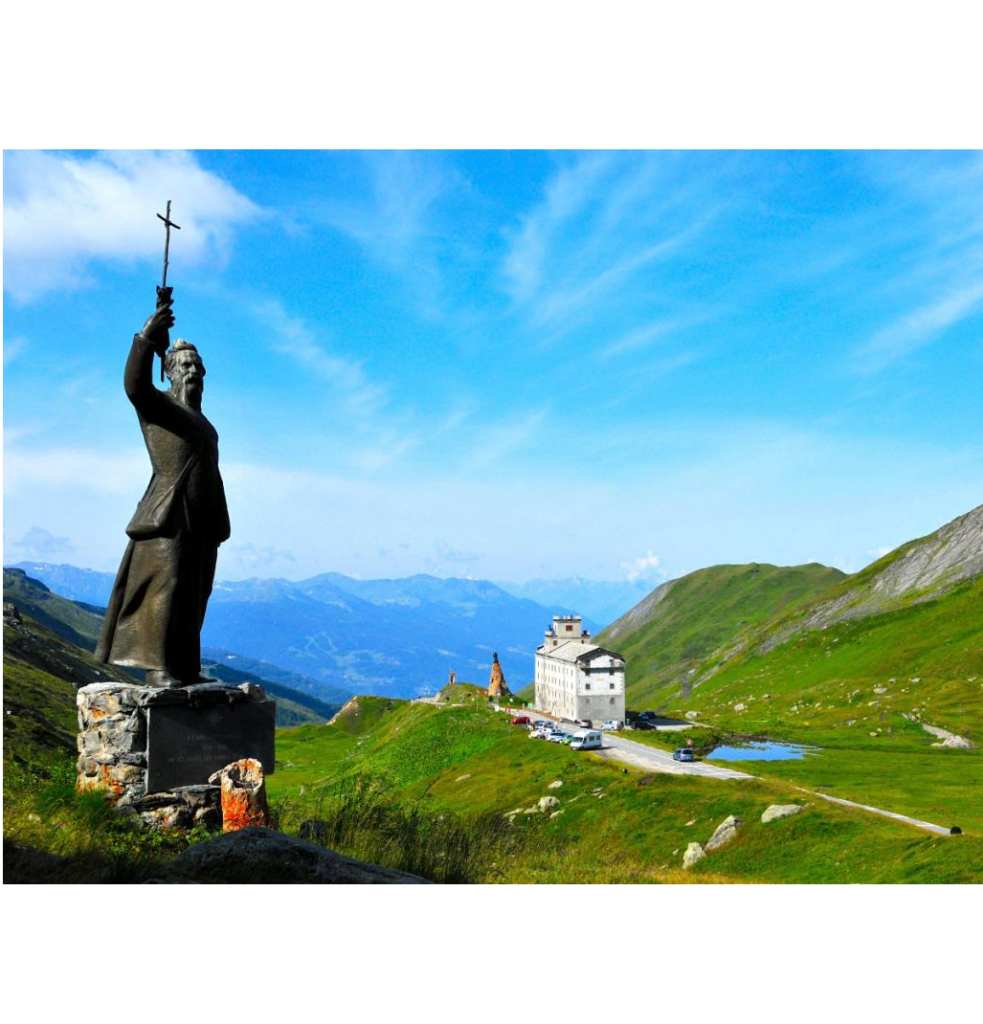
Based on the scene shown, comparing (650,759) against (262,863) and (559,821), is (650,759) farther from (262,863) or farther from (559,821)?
(262,863)

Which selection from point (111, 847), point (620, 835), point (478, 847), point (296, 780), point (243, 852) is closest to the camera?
point (243, 852)

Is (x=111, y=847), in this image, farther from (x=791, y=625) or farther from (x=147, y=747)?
(x=791, y=625)

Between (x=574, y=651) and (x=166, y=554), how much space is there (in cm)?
9696

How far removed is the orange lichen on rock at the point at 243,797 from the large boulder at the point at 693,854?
26494 mm

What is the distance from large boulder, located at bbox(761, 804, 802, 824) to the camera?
36.0 m

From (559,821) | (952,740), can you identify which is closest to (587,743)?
(559,821)

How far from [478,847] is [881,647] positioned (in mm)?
115351

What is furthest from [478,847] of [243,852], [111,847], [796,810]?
[796,810]

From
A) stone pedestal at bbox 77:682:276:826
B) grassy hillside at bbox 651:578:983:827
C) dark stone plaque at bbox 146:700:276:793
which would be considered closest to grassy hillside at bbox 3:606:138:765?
stone pedestal at bbox 77:682:276:826

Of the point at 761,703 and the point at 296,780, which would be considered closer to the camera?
the point at 296,780

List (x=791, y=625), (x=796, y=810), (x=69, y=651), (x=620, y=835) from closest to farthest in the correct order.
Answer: (x=796, y=810)
(x=620, y=835)
(x=69, y=651)
(x=791, y=625)

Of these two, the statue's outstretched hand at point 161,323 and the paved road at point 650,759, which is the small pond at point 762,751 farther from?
the statue's outstretched hand at point 161,323

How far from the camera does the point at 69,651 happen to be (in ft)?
322

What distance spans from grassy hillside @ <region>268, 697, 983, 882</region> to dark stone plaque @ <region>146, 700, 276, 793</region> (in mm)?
1549
